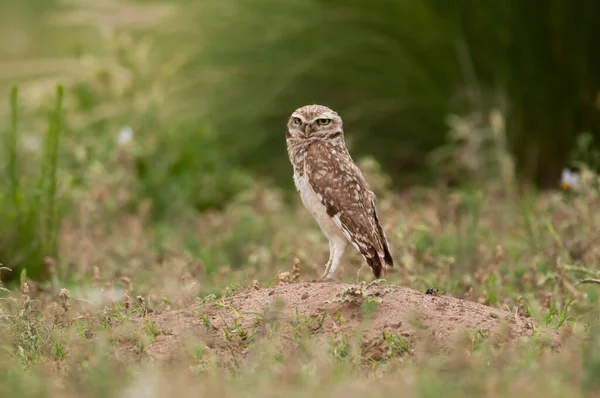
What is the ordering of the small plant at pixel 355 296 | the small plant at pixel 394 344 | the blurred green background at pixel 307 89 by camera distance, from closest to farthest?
the small plant at pixel 394 344
the small plant at pixel 355 296
the blurred green background at pixel 307 89

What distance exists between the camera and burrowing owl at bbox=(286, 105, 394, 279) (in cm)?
397

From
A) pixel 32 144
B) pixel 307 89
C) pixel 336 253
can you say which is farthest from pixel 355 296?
pixel 307 89

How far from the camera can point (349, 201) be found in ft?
13.2

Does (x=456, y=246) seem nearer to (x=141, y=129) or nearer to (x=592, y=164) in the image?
(x=592, y=164)

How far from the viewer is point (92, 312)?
4.09 meters

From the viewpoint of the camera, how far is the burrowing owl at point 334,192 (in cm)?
397

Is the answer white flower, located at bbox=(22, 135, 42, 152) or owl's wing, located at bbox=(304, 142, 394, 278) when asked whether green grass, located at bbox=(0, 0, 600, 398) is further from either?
owl's wing, located at bbox=(304, 142, 394, 278)

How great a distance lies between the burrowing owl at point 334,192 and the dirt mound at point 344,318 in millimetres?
342

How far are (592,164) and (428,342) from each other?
3521 millimetres

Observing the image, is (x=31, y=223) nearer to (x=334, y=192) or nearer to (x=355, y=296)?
(x=334, y=192)

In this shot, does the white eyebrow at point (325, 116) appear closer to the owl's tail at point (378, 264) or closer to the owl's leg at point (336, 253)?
the owl's leg at point (336, 253)

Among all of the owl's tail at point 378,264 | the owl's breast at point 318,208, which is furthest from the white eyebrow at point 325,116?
the owl's tail at point 378,264

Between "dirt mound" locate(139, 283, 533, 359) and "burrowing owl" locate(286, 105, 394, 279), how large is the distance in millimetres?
342

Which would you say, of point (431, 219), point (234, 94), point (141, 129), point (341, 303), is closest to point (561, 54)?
point (431, 219)
